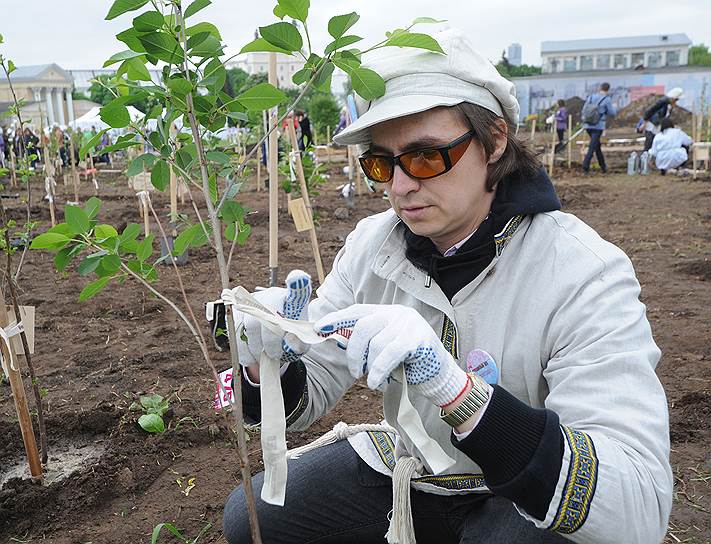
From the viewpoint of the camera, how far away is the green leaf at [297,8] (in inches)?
46.8

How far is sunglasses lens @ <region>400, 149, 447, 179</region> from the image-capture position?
1490 millimetres

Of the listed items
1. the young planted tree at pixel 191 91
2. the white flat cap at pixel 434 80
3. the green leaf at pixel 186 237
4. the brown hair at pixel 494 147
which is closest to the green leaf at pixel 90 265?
the young planted tree at pixel 191 91

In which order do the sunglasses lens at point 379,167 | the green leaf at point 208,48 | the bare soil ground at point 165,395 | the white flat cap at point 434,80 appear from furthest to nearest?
the bare soil ground at point 165,395, the sunglasses lens at point 379,167, the white flat cap at point 434,80, the green leaf at point 208,48

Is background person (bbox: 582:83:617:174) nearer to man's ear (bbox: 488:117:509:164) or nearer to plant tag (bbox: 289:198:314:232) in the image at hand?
plant tag (bbox: 289:198:314:232)

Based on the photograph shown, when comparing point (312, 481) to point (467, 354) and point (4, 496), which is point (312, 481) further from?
point (4, 496)

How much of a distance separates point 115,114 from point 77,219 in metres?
0.25

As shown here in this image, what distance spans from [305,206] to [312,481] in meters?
2.72

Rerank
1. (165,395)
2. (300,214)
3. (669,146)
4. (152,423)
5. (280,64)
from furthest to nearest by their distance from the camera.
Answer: (280,64) < (669,146) < (300,214) < (165,395) < (152,423)

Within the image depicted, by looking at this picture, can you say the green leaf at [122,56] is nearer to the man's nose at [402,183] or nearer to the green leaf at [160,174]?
the green leaf at [160,174]

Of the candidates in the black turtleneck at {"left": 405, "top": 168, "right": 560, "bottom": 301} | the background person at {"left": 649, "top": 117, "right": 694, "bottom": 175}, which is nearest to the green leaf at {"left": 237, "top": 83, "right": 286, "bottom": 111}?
the black turtleneck at {"left": 405, "top": 168, "right": 560, "bottom": 301}

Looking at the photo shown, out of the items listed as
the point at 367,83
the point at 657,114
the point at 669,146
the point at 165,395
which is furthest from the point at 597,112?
the point at 367,83

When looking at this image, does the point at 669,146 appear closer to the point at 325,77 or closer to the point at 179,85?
the point at 325,77

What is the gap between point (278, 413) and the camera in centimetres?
133

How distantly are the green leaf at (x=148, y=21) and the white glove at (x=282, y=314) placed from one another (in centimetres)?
53
